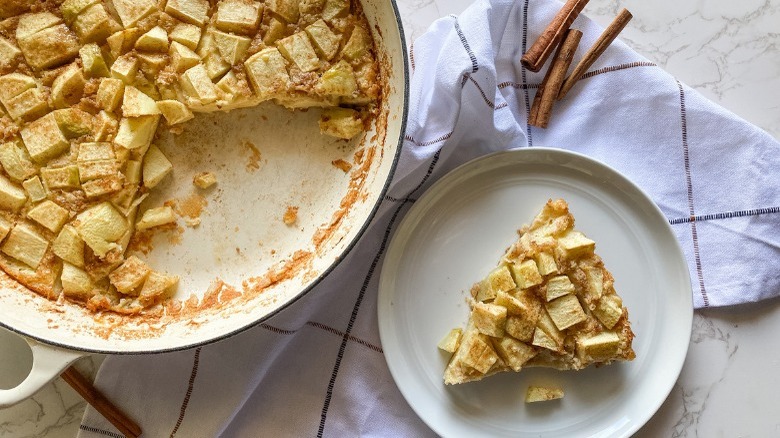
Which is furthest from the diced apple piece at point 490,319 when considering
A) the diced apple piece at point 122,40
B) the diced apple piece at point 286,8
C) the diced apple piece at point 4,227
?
the diced apple piece at point 4,227

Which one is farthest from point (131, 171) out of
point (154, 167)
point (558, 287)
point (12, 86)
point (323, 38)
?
point (558, 287)

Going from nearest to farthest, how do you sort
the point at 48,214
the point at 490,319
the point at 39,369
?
the point at 39,369 → the point at 490,319 → the point at 48,214

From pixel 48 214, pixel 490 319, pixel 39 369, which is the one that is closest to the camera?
pixel 39 369

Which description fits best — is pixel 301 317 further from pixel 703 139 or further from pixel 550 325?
pixel 703 139

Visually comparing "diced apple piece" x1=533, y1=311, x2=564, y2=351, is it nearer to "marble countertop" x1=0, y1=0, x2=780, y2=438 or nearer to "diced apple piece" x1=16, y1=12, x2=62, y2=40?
"marble countertop" x1=0, y1=0, x2=780, y2=438

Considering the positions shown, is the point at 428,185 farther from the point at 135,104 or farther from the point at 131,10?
the point at 131,10

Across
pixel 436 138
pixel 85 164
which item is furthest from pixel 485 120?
pixel 85 164
